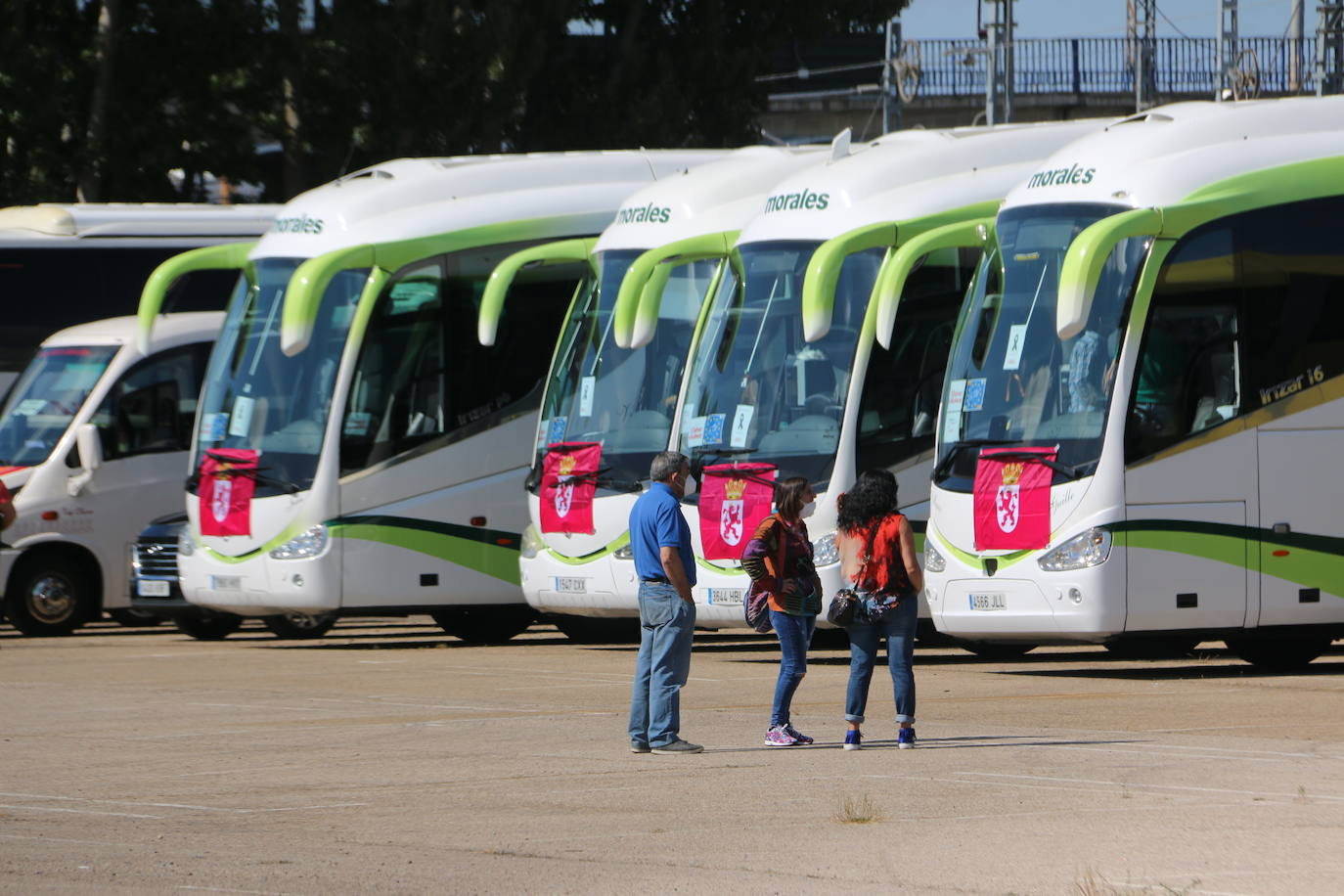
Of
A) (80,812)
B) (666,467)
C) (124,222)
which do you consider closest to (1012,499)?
(666,467)

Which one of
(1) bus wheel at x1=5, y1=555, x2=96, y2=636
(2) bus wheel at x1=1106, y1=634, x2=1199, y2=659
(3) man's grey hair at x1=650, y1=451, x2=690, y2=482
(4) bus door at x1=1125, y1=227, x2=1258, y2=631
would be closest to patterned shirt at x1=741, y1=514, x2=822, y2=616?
(3) man's grey hair at x1=650, y1=451, x2=690, y2=482

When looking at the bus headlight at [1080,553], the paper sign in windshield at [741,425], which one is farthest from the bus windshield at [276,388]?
the bus headlight at [1080,553]

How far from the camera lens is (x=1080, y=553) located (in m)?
15.2

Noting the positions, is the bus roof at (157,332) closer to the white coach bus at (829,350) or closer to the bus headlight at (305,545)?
the bus headlight at (305,545)

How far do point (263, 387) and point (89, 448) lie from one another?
2915 mm

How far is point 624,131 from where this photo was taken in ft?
114

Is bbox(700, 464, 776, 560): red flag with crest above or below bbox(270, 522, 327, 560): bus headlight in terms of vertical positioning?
above

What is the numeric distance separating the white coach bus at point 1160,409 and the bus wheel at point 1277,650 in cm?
63

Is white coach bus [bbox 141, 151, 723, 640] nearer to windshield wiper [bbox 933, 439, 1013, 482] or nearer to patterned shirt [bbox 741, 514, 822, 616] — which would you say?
windshield wiper [bbox 933, 439, 1013, 482]

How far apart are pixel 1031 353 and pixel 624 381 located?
4260 millimetres

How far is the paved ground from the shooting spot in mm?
8453

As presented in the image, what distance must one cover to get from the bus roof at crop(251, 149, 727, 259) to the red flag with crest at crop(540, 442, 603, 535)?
242 centimetres

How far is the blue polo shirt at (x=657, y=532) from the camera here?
12.1m

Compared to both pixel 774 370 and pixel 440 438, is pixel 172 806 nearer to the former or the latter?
pixel 774 370
